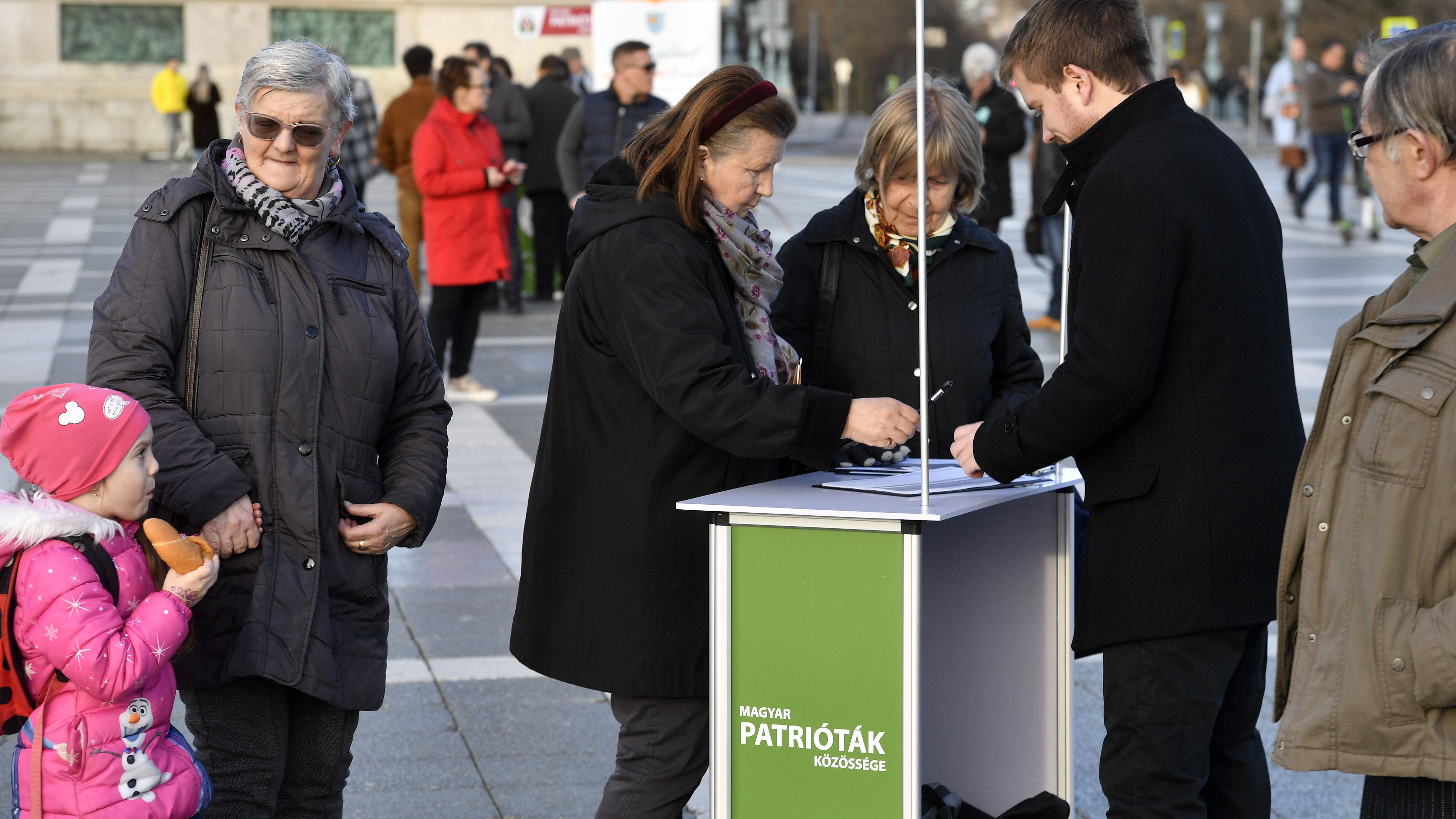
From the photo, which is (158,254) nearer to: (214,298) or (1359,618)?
(214,298)

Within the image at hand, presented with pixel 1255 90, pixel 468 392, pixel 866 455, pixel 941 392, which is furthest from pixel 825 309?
pixel 1255 90

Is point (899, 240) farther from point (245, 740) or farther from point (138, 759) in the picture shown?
point (138, 759)

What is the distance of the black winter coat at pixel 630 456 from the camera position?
9.48 ft

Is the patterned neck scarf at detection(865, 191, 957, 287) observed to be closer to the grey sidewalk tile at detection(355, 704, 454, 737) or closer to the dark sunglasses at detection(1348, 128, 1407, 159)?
the dark sunglasses at detection(1348, 128, 1407, 159)

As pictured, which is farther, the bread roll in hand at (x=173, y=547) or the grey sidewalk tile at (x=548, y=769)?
the grey sidewalk tile at (x=548, y=769)

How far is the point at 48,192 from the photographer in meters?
23.9

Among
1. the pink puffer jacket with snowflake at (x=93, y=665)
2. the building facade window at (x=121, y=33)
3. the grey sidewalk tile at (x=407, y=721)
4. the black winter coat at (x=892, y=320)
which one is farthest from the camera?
the building facade window at (x=121, y=33)

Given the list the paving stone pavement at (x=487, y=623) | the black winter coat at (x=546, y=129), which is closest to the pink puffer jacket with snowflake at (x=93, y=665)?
the paving stone pavement at (x=487, y=623)

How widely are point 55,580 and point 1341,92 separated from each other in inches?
644

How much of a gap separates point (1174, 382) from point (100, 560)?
1.86 m

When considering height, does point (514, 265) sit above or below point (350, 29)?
below

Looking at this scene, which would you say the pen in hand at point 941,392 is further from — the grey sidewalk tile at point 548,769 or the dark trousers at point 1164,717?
the grey sidewalk tile at point 548,769

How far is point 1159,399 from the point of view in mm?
2781

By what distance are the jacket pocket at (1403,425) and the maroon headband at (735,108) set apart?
1.24 metres
